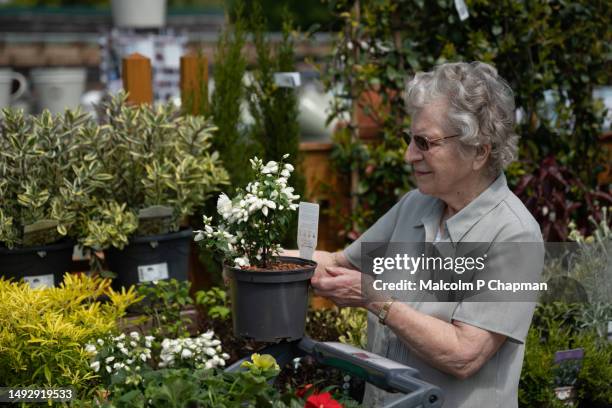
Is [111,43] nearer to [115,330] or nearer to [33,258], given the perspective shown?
[33,258]

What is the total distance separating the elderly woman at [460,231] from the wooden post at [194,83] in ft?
6.41

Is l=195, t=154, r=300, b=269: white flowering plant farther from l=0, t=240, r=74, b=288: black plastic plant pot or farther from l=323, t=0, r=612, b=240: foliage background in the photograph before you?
l=323, t=0, r=612, b=240: foliage background

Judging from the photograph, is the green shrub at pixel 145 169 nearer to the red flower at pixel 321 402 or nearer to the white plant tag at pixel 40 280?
the white plant tag at pixel 40 280

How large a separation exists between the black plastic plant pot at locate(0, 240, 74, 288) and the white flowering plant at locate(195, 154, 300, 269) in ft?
4.86

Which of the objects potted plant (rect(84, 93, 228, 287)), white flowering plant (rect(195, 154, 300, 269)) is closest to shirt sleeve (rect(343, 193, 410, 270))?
white flowering plant (rect(195, 154, 300, 269))

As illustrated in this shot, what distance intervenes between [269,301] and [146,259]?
1.64 meters

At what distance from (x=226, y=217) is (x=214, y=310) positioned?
1.25 meters

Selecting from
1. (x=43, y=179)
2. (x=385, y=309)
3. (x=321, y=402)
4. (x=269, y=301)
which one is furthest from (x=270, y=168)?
(x=43, y=179)

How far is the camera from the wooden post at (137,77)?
157 inches

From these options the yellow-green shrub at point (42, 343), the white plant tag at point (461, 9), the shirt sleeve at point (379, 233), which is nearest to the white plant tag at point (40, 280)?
the yellow-green shrub at point (42, 343)

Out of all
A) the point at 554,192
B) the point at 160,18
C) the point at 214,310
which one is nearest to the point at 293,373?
the point at 214,310

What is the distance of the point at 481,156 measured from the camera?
217 cm

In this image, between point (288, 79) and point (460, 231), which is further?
point (288, 79)

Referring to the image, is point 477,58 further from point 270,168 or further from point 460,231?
point 270,168
